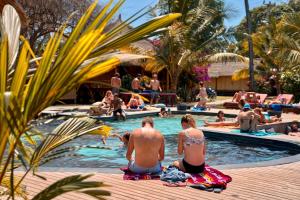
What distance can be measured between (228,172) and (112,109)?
424 inches

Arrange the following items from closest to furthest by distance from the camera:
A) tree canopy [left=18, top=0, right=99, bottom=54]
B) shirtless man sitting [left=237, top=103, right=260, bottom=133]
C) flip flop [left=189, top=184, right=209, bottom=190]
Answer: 1. flip flop [left=189, top=184, right=209, bottom=190]
2. shirtless man sitting [left=237, top=103, right=260, bottom=133]
3. tree canopy [left=18, top=0, right=99, bottom=54]

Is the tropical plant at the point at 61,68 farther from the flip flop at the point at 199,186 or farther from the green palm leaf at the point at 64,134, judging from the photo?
the flip flop at the point at 199,186

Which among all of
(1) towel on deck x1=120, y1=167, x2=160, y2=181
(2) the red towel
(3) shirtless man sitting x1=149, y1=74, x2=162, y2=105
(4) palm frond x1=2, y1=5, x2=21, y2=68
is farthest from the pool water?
(3) shirtless man sitting x1=149, y1=74, x2=162, y2=105

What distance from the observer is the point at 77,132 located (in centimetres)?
235

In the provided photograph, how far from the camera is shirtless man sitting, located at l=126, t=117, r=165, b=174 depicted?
19.3 feet

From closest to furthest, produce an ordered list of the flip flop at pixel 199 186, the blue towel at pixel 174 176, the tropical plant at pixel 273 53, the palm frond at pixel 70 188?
the palm frond at pixel 70 188, the flip flop at pixel 199 186, the blue towel at pixel 174 176, the tropical plant at pixel 273 53

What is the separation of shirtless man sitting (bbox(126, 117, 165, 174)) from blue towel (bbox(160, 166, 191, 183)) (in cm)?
A: 22

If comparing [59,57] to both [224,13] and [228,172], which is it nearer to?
[228,172]

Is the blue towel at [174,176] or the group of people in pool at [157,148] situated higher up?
the group of people in pool at [157,148]

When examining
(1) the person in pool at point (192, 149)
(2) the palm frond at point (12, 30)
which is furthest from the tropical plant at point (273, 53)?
(2) the palm frond at point (12, 30)

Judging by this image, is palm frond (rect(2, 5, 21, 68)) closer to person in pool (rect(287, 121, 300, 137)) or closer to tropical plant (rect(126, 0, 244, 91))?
person in pool (rect(287, 121, 300, 137))

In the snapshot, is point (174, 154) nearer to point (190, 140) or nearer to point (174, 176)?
point (190, 140)

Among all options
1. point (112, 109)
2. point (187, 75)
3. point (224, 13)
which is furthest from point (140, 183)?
point (224, 13)

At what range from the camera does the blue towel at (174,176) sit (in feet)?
18.8
